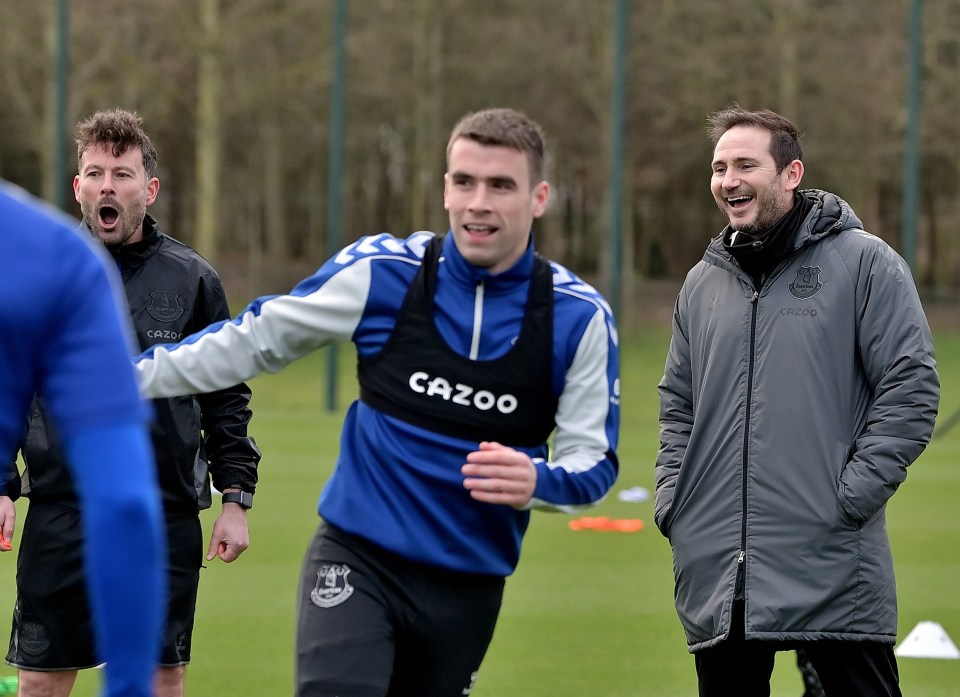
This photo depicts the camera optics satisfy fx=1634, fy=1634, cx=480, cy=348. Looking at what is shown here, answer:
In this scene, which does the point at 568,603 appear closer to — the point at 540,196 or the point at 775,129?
the point at 775,129

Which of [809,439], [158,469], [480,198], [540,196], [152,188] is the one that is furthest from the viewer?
[152,188]

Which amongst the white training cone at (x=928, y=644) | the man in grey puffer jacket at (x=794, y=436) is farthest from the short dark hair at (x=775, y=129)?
the white training cone at (x=928, y=644)

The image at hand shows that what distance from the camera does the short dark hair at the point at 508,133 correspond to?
Answer: 386cm

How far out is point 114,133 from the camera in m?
5.03

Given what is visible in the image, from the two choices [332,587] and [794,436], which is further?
[794,436]

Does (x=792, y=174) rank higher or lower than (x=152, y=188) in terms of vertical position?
higher

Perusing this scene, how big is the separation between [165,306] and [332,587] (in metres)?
1.42

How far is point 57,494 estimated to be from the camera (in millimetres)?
4953

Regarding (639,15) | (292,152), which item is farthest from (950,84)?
(292,152)

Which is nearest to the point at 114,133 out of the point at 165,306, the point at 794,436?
the point at 165,306

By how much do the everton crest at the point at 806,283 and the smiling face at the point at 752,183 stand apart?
0.58 ft

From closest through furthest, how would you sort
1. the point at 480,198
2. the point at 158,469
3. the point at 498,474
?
the point at 498,474 < the point at 480,198 < the point at 158,469

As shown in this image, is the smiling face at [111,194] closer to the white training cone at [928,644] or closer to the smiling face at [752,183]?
the smiling face at [752,183]

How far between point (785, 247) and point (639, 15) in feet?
94.8
